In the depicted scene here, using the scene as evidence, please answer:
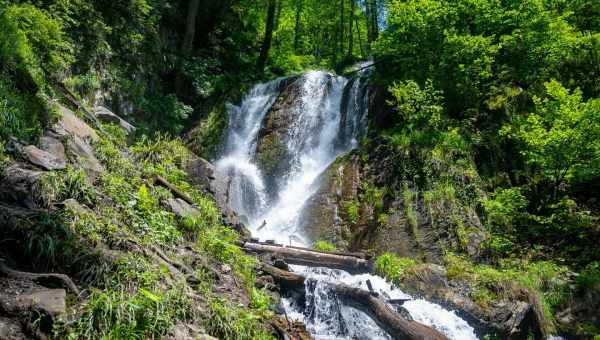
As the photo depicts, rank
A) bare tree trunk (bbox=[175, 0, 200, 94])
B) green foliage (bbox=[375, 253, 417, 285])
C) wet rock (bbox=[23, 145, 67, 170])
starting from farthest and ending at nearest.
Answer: bare tree trunk (bbox=[175, 0, 200, 94]) < green foliage (bbox=[375, 253, 417, 285]) < wet rock (bbox=[23, 145, 67, 170])

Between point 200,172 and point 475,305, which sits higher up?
point 200,172

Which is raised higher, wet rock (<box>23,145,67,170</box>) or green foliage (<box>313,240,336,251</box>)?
wet rock (<box>23,145,67,170</box>)

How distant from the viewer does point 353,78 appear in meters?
18.8

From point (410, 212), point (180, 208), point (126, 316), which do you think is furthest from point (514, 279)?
point (126, 316)

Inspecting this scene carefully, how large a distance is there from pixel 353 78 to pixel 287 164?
536 centimetres

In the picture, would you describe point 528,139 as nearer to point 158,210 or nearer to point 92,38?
point 158,210

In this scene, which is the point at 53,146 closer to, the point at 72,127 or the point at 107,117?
the point at 72,127

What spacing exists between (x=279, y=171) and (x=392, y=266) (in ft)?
23.3

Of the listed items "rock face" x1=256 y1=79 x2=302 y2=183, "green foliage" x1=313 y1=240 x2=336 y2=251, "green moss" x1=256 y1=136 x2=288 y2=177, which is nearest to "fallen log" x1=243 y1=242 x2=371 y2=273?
"green foliage" x1=313 y1=240 x2=336 y2=251

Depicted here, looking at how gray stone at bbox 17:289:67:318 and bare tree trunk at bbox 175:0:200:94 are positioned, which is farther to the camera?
bare tree trunk at bbox 175:0:200:94

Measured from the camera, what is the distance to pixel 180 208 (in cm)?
750

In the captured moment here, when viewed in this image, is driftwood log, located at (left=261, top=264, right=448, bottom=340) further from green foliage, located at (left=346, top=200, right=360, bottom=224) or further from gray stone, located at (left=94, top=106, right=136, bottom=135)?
gray stone, located at (left=94, top=106, right=136, bottom=135)

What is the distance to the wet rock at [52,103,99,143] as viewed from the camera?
6957 mm

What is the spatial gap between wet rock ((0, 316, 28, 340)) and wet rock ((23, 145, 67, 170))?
9.05 ft
